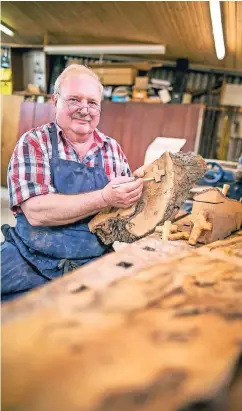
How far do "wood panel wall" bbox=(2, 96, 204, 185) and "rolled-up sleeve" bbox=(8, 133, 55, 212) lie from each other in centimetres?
511

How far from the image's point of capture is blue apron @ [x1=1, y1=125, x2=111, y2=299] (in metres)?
1.95

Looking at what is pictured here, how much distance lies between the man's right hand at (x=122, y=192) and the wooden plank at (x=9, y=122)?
7188 millimetres

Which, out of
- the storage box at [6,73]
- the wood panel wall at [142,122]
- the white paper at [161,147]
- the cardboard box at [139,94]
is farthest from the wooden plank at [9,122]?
the white paper at [161,147]

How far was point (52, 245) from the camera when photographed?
6.50 feet

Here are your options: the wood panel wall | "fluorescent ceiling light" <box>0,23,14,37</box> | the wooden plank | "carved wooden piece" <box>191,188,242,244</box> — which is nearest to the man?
"carved wooden piece" <box>191,188,242,244</box>

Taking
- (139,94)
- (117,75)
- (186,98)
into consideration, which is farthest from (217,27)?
(117,75)

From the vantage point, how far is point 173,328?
2.82ft

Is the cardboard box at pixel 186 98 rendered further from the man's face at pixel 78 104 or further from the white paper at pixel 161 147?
the man's face at pixel 78 104

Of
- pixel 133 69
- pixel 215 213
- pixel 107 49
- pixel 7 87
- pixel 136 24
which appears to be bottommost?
pixel 215 213

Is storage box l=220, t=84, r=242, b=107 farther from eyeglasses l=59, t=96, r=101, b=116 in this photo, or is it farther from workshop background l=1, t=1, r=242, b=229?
eyeglasses l=59, t=96, r=101, b=116

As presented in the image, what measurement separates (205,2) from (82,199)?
3.88 metres

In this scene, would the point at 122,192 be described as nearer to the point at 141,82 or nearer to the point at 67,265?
the point at 67,265

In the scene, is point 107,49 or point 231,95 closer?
point 107,49

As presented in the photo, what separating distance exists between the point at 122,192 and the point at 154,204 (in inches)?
8.8
